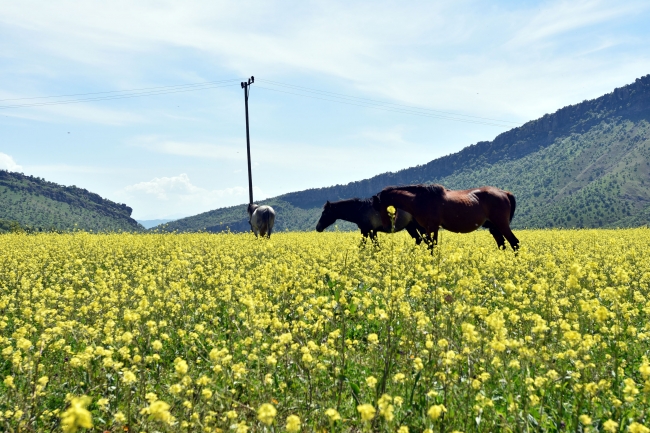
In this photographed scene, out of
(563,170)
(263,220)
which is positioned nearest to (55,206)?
(263,220)

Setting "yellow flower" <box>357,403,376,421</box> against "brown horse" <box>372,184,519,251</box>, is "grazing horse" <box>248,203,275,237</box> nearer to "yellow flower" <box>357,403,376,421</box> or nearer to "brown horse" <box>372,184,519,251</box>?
"brown horse" <box>372,184,519,251</box>

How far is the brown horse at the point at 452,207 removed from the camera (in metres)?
11.9

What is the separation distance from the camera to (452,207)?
12.1 meters

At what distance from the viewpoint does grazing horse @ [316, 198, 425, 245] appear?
15.1 m

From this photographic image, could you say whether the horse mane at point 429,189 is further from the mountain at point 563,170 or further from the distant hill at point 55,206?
the distant hill at point 55,206

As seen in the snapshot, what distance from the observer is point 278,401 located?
3.90m

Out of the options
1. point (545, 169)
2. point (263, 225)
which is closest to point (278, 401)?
point (263, 225)

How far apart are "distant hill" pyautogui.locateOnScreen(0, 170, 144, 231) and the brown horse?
338 feet

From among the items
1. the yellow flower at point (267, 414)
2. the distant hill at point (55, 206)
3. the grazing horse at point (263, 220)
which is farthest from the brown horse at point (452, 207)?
the distant hill at point (55, 206)

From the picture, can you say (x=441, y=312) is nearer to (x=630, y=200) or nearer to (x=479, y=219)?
(x=479, y=219)

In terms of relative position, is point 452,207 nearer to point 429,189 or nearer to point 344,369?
point 429,189

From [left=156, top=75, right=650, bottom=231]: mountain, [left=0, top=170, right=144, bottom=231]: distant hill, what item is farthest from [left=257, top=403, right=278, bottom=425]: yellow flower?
[left=0, top=170, right=144, bottom=231]: distant hill

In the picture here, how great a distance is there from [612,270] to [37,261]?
1234cm

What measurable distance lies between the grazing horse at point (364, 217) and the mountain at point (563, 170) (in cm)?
6624
